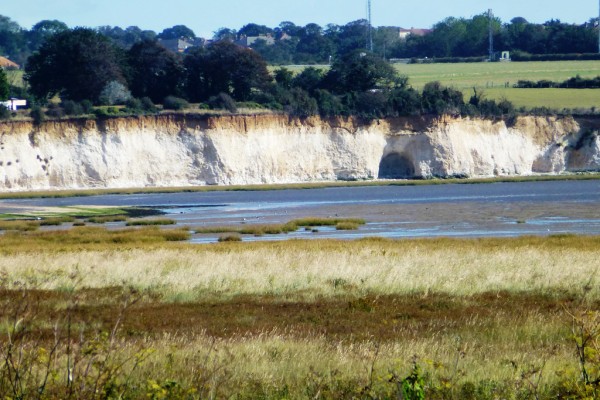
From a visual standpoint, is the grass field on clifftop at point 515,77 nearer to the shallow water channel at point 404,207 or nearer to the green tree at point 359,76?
the green tree at point 359,76

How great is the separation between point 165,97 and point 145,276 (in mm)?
64875

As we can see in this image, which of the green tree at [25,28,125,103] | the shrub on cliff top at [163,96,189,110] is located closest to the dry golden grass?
the shrub on cliff top at [163,96,189,110]

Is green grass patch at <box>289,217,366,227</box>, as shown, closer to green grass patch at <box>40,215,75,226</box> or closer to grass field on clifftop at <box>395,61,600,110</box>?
green grass patch at <box>40,215,75,226</box>

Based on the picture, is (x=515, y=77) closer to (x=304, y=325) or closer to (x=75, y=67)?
(x=75, y=67)

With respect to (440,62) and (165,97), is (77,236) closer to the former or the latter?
(165,97)

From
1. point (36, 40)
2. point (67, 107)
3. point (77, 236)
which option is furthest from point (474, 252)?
point (36, 40)

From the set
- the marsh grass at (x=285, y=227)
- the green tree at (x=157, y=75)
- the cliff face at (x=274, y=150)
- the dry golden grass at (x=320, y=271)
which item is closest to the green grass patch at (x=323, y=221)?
the marsh grass at (x=285, y=227)

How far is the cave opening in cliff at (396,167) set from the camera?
3295 inches

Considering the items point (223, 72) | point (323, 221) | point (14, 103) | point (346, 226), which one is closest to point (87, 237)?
point (346, 226)

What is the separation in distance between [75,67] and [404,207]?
122ft

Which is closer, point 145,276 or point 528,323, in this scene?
point 528,323

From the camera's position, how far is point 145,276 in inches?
760

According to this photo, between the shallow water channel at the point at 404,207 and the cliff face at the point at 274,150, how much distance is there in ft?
15.8

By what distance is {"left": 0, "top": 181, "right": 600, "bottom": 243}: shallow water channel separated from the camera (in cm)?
3841
